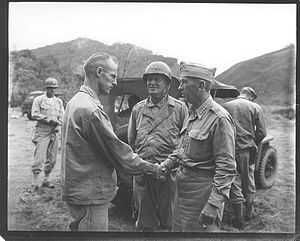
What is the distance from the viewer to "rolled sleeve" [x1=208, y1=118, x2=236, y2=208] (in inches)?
221

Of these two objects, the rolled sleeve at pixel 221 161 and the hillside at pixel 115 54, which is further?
the hillside at pixel 115 54

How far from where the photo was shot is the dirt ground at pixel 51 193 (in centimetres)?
610

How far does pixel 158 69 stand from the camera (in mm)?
5910

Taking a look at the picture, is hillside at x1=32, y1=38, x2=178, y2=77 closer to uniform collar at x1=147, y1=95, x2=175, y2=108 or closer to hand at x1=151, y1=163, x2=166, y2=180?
uniform collar at x1=147, y1=95, x2=175, y2=108

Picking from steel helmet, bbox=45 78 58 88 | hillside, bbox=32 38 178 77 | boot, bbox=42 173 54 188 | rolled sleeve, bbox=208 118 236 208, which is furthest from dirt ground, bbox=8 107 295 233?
hillside, bbox=32 38 178 77

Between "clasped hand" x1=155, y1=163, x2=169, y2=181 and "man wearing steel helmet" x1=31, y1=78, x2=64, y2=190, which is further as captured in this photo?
"man wearing steel helmet" x1=31, y1=78, x2=64, y2=190

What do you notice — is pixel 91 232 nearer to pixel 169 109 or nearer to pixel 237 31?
pixel 169 109

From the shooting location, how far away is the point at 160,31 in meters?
6.11

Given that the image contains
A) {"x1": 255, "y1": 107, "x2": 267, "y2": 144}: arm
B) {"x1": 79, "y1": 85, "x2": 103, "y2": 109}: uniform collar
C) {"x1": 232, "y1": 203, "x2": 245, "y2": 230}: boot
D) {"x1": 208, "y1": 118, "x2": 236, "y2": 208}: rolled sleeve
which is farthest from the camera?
{"x1": 255, "y1": 107, "x2": 267, "y2": 144}: arm

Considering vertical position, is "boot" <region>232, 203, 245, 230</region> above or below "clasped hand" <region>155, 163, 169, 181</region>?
below

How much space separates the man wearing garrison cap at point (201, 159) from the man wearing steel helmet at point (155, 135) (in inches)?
4.4

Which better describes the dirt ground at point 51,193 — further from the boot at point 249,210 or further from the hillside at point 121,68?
the hillside at point 121,68

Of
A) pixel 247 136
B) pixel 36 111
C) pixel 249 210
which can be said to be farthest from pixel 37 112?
pixel 249 210

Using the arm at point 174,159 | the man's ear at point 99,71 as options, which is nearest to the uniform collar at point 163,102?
the arm at point 174,159
